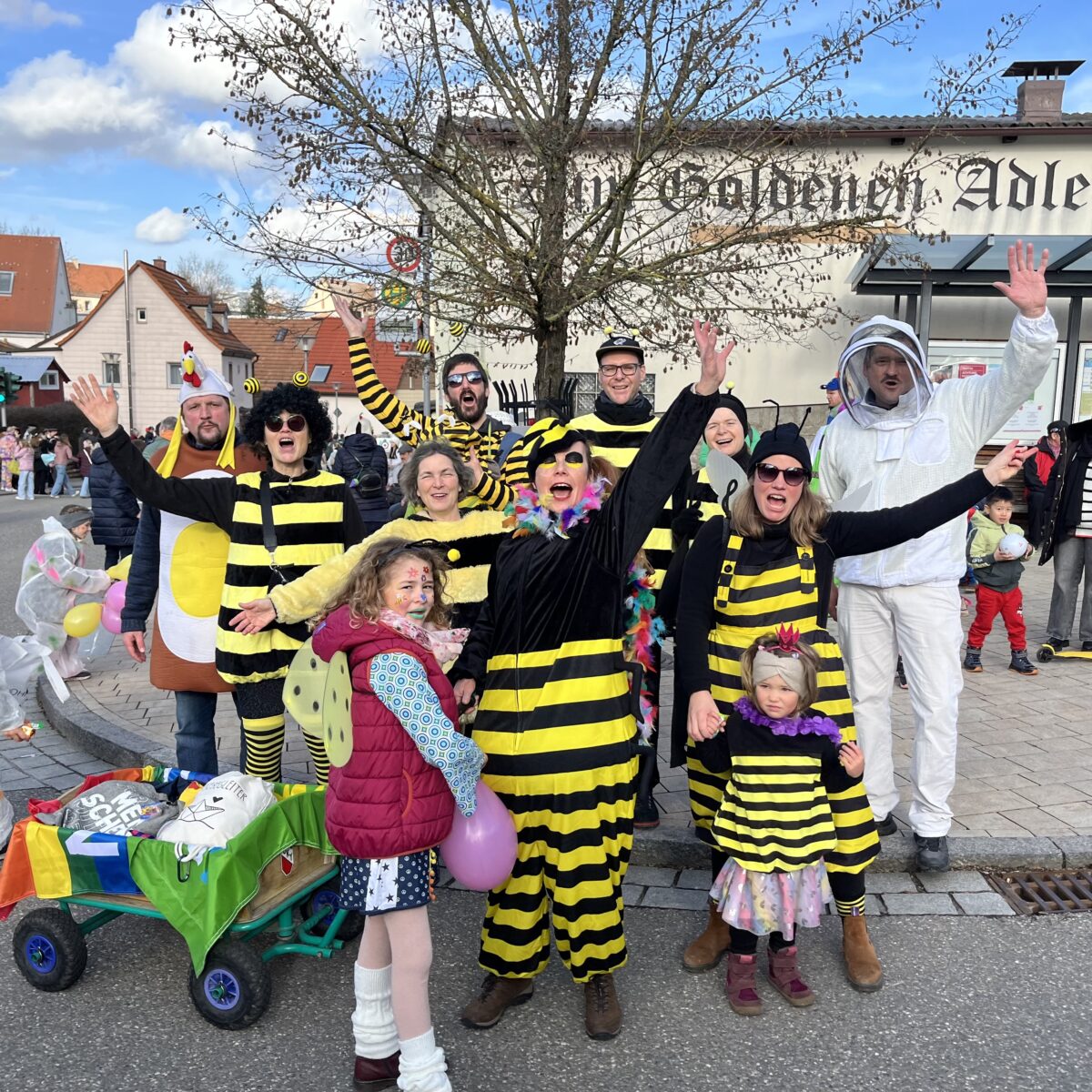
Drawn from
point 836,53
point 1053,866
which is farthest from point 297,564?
point 836,53

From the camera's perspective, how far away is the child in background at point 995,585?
7.05 m

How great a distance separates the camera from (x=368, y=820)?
2621mm

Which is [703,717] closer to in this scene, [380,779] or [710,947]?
[710,947]

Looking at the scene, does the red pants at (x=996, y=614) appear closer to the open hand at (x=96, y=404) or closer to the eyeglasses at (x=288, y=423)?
the eyeglasses at (x=288, y=423)

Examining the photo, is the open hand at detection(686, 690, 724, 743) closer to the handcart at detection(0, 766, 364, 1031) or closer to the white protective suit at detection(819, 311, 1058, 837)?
the white protective suit at detection(819, 311, 1058, 837)

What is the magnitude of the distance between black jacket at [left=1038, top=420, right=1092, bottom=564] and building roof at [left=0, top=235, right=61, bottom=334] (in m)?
72.0

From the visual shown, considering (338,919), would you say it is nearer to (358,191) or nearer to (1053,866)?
(1053,866)

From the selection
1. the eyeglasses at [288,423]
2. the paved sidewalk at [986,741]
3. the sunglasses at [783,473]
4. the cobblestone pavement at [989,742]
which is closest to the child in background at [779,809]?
the sunglasses at [783,473]

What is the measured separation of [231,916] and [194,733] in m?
1.33

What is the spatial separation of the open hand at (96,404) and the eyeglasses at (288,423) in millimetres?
560

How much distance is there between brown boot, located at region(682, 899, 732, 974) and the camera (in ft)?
11.0

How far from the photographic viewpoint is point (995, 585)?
23.4 feet

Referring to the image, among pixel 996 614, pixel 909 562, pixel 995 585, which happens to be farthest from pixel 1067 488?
Result: pixel 909 562

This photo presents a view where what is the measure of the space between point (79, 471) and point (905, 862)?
3449 centimetres
